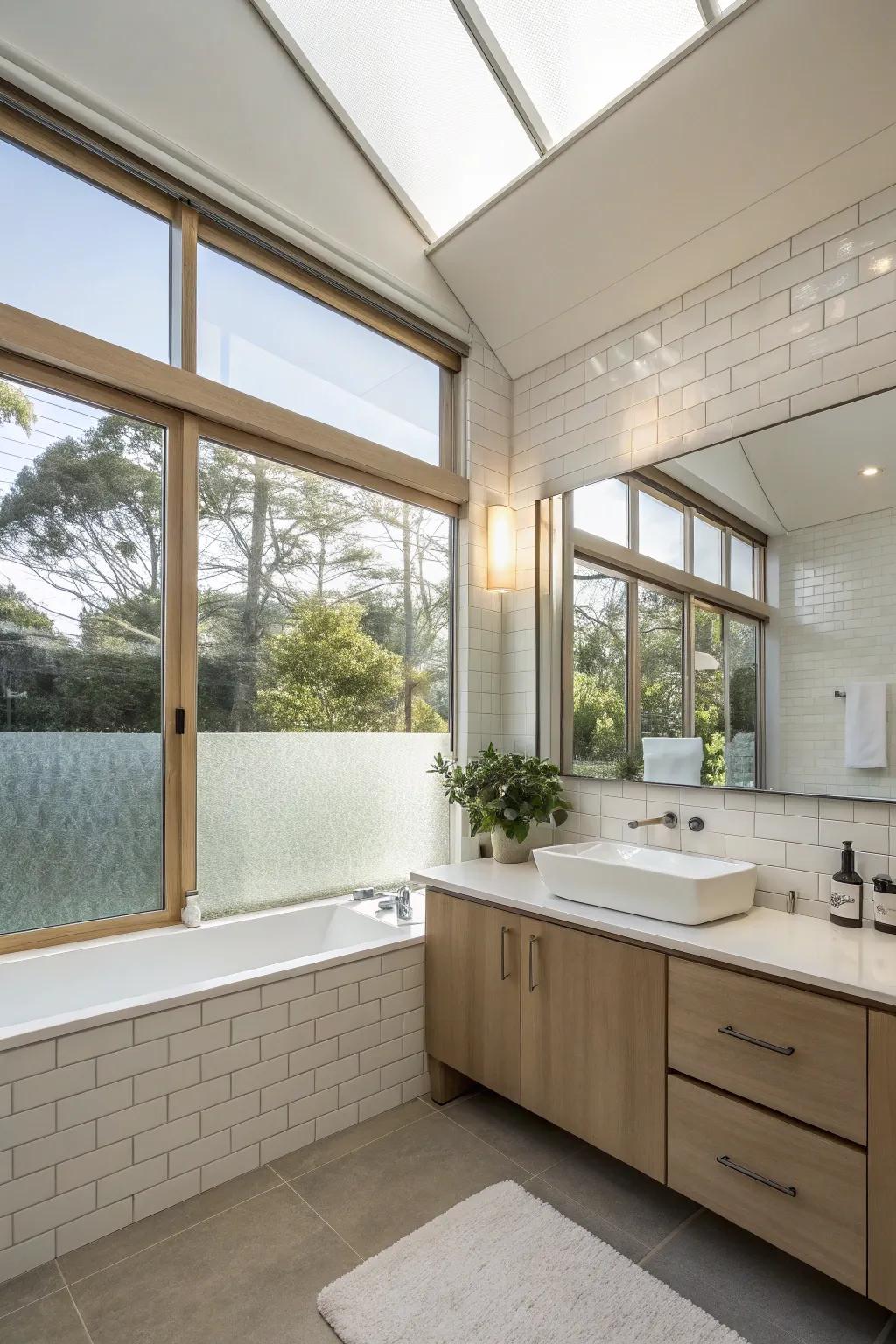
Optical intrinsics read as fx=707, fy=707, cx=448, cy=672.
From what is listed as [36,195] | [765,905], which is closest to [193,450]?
[36,195]

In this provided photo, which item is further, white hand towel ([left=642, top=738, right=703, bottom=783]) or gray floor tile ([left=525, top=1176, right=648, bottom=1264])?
white hand towel ([left=642, top=738, right=703, bottom=783])

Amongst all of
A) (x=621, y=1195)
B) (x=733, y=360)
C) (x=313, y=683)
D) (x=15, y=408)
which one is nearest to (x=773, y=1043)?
(x=621, y=1195)

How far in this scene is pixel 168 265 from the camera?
7.97 ft

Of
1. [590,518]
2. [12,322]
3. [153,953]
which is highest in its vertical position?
[12,322]

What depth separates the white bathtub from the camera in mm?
1880

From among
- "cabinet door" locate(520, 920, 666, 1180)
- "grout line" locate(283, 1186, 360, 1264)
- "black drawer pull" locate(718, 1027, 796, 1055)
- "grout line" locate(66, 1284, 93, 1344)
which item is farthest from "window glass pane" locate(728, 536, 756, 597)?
"grout line" locate(66, 1284, 93, 1344)

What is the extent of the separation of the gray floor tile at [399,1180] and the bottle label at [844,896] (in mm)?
1191

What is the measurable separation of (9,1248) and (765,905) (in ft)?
7.13

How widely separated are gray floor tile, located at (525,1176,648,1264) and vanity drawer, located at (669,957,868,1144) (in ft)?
1.47

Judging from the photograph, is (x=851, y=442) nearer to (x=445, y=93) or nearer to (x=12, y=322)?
(x=445, y=93)

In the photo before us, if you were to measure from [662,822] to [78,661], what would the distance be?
6.66 ft

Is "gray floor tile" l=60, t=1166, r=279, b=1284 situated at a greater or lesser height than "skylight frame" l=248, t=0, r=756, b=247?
lesser

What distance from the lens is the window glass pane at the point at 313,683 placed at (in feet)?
8.28

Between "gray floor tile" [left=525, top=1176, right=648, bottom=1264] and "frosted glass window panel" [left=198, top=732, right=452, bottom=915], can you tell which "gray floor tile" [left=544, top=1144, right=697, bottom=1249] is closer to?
"gray floor tile" [left=525, top=1176, right=648, bottom=1264]
